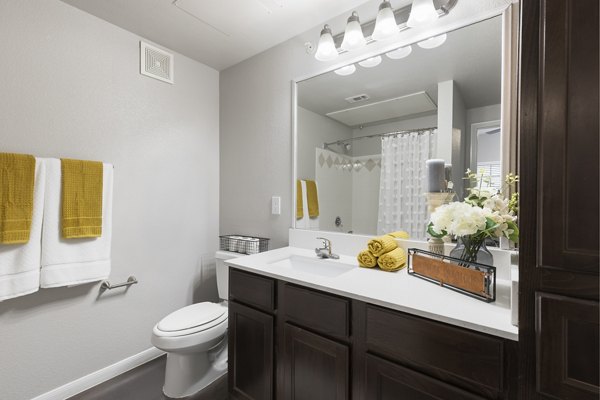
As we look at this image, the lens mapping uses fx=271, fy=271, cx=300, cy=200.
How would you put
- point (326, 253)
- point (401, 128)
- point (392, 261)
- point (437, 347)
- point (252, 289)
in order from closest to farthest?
1. point (437, 347)
2. point (392, 261)
3. point (252, 289)
4. point (401, 128)
5. point (326, 253)

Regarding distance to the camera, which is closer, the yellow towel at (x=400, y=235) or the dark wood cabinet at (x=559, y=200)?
the dark wood cabinet at (x=559, y=200)

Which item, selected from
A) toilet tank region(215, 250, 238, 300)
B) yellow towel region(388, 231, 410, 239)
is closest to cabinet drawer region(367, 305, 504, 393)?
yellow towel region(388, 231, 410, 239)

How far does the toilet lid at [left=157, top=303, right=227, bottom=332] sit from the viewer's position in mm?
1565

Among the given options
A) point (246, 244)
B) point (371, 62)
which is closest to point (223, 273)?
point (246, 244)

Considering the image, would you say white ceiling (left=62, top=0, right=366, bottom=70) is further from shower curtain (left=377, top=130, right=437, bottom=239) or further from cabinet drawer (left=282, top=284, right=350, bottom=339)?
cabinet drawer (left=282, top=284, right=350, bottom=339)

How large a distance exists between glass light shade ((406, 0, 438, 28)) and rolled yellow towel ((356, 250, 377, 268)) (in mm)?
1178

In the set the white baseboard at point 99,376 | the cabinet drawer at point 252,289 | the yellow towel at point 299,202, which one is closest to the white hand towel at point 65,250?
the white baseboard at point 99,376

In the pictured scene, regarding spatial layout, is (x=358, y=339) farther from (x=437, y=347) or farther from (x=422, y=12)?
(x=422, y=12)

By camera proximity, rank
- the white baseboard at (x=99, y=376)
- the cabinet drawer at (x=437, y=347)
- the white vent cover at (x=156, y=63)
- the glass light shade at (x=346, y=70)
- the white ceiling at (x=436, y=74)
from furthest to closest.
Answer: the white vent cover at (x=156, y=63)
the glass light shade at (x=346, y=70)
the white baseboard at (x=99, y=376)
the white ceiling at (x=436, y=74)
the cabinet drawer at (x=437, y=347)

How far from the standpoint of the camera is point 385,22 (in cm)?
140

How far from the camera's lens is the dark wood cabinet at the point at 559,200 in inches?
24.7

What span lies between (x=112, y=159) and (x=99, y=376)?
141cm

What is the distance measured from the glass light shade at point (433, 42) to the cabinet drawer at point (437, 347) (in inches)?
52.4

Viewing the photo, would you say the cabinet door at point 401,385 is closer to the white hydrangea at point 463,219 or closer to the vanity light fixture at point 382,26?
the white hydrangea at point 463,219
